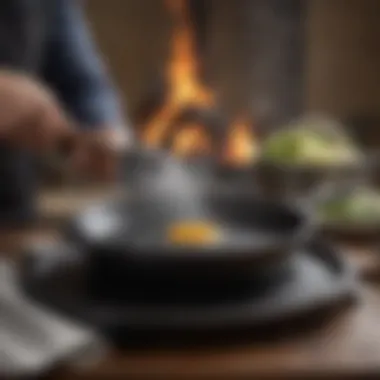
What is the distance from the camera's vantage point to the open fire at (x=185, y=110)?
196 centimetres

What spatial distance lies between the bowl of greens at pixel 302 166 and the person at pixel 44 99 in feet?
0.64

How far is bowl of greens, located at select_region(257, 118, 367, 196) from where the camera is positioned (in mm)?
1250

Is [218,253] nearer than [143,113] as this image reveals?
Yes

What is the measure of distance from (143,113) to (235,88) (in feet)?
0.66

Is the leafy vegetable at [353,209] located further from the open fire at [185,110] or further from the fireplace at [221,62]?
the fireplace at [221,62]

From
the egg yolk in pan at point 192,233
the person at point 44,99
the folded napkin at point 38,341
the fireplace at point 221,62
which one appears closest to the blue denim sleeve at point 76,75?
the person at point 44,99

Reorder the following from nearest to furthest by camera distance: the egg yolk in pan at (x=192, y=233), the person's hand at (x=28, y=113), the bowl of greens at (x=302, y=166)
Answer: the egg yolk in pan at (x=192, y=233) < the person's hand at (x=28, y=113) < the bowl of greens at (x=302, y=166)

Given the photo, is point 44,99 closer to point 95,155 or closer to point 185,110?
point 95,155

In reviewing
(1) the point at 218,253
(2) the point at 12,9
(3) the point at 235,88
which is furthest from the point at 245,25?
(1) the point at 218,253

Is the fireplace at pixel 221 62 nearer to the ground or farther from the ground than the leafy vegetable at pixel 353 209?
farther from the ground

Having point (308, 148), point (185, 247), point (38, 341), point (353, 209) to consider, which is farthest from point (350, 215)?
point (38, 341)

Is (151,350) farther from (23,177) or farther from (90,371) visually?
(23,177)

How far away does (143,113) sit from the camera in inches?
83.1

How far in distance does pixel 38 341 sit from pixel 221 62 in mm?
1406
